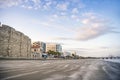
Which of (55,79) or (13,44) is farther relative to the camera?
(13,44)

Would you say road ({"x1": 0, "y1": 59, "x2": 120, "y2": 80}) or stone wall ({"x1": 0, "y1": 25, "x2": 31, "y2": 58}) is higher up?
stone wall ({"x1": 0, "y1": 25, "x2": 31, "y2": 58})

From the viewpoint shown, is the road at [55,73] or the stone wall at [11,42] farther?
the stone wall at [11,42]

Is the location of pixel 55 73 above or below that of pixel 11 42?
below

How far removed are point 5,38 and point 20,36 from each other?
18.0 m

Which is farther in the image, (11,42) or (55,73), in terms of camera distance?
(11,42)

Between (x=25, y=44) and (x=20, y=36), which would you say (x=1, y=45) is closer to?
(x=20, y=36)

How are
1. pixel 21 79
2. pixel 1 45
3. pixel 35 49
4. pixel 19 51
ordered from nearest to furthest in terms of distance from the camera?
pixel 21 79
pixel 1 45
pixel 19 51
pixel 35 49

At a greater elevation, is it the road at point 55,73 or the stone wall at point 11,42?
the stone wall at point 11,42

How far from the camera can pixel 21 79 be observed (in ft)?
33.8

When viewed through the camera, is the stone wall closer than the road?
No

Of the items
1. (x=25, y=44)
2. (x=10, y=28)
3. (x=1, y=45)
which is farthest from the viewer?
(x=25, y=44)

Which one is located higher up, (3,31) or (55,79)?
(3,31)

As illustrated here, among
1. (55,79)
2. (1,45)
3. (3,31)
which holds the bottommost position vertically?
(55,79)

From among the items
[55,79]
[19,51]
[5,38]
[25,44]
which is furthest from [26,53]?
[55,79]
